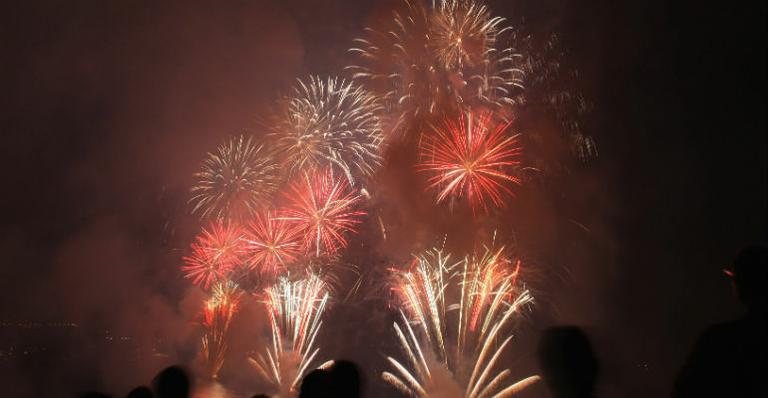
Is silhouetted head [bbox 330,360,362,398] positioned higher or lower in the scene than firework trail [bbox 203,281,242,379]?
higher

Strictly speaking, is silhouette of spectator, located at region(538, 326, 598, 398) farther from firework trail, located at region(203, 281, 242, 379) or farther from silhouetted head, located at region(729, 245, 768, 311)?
firework trail, located at region(203, 281, 242, 379)

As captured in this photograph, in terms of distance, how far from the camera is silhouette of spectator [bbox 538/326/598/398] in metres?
2.57

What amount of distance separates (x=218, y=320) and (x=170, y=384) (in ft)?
103

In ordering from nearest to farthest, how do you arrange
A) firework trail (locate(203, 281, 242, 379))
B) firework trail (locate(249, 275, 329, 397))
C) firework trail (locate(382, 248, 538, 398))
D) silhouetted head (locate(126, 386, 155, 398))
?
1. silhouetted head (locate(126, 386, 155, 398))
2. firework trail (locate(382, 248, 538, 398))
3. firework trail (locate(249, 275, 329, 397))
4. firework trail (locate(203, 281, 242, 379))

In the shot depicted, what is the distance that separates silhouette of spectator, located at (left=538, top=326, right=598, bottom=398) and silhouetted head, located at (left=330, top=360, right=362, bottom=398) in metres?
1.01

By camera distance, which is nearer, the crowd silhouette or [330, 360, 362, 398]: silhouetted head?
the crowd silhouette

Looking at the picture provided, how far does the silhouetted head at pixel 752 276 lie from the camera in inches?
80.1

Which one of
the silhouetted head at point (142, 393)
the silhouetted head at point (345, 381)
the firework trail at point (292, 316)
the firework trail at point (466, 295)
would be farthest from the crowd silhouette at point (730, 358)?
the firework trail at point (292, 316)

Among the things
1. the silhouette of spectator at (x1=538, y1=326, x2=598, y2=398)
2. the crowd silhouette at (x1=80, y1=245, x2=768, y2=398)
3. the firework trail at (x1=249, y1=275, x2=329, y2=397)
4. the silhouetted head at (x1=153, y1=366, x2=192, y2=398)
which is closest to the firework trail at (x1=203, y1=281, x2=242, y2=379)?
the firework trail at (x1=249, y1=275, x2=329, y2=397)

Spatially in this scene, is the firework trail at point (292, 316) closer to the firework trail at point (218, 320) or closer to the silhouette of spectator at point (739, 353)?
the firework trail at point (218, 320)

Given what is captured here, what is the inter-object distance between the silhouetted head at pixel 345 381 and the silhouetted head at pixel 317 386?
3cm

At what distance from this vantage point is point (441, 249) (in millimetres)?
17203

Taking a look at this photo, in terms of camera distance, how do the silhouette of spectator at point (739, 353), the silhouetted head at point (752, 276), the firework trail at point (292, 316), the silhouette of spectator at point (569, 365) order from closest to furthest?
the silhouette of spectator at point (739, 353) < the silhouetted head at point (752, 276) < the silhouette of spectator at point (569, 365) < the firework trail at point (292, 316)

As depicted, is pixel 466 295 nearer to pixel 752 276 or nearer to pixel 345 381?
pixel 345 381
